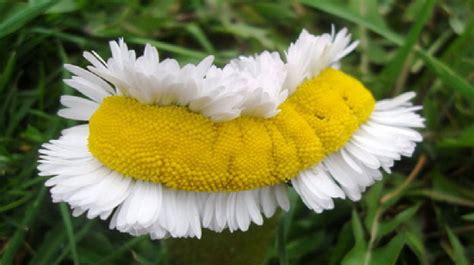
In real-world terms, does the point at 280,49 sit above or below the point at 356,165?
above

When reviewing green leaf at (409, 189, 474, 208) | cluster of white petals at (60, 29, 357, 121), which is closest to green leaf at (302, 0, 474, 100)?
green leaf at (409, 189, 474, 208)

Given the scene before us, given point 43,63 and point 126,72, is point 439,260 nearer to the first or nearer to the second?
point 126,72

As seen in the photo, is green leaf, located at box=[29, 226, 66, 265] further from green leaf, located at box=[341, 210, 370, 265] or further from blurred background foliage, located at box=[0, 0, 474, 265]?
green leaf, located at box=[341, 210, 370, 265]

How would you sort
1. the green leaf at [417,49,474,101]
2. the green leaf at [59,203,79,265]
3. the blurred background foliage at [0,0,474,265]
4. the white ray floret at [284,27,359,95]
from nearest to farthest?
the white ray floret at [284,27,359,95], the green leaf at [59,203,79,265], the blurred background foliage at [0,0,474,265], the green leaf at [417,49,474,101]

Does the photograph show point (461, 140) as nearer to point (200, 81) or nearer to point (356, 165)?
point (356, 165)

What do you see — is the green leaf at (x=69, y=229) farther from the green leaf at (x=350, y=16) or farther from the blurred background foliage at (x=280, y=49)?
the green leaf at (x=350, y=16)

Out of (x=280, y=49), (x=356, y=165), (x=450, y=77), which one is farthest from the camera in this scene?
(x=280, y=49)

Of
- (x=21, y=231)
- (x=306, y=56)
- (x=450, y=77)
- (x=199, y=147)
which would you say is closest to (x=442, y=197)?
(x=450, y=77)

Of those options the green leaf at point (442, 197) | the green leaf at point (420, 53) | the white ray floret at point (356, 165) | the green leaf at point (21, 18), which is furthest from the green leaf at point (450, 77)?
the green leaf at point (21, 18)
